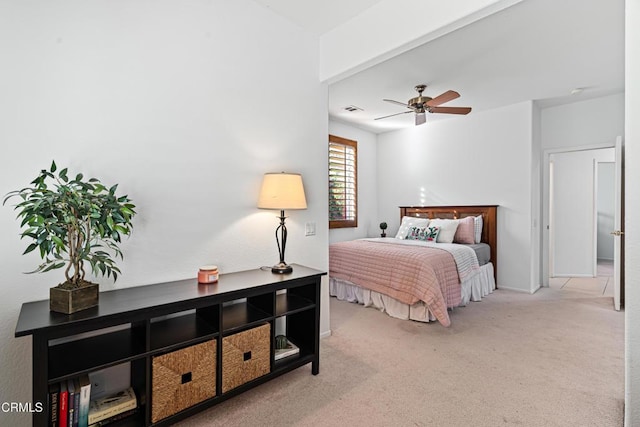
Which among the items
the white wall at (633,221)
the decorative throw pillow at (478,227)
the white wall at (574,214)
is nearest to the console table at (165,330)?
the white wall at (633,221)

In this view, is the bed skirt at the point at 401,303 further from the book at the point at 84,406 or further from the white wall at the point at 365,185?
the book at the point at 84,406

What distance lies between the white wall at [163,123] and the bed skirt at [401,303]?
1.20 metres

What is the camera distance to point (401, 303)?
11.3 ft

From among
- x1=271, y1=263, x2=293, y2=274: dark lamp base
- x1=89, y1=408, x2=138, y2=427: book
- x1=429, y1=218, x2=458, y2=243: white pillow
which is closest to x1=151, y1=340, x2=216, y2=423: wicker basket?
x1=89, y1=408, x2=138, y2=427: book

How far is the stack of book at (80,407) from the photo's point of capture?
1385mm

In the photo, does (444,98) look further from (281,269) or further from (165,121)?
(165,121)

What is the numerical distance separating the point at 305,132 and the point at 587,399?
2.74 m

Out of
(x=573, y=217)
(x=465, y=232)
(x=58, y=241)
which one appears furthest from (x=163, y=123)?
(x=573, y=217)

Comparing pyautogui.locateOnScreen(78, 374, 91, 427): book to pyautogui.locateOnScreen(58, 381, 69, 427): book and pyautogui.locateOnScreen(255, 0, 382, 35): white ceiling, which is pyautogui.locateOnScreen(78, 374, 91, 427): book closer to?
pyautogui.locateOnScreen(58, 381, 69, 427): book

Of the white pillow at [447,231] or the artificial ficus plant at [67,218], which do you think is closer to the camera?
the artificial ficus plant at [67,218]

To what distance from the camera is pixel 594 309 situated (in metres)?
3.70

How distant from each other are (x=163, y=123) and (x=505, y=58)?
3.26 m

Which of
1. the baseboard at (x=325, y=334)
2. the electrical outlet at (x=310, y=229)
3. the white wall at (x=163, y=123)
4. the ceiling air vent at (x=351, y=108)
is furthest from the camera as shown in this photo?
the ceiling air vent at (x=351, y=108)

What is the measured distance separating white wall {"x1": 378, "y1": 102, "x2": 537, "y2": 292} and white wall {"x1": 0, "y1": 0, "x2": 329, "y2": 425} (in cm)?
326
